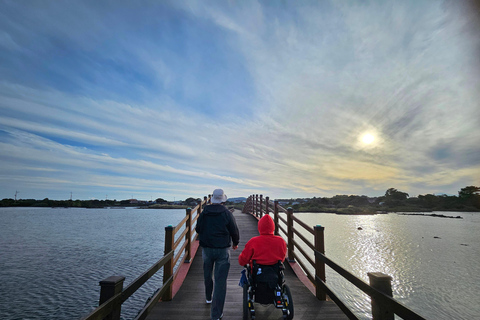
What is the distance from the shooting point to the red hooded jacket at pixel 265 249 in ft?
11.4

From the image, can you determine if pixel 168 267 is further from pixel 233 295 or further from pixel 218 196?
pixel 218 196

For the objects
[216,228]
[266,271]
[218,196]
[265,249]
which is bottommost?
[266,271]

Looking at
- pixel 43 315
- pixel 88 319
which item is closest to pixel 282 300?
Answer: pixel 88 319

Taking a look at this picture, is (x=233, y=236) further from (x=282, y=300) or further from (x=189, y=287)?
(x=189, y=287)

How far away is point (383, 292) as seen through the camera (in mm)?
2537

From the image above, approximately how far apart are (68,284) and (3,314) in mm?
4218

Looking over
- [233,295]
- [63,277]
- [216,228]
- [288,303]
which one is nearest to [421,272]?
[233,295]

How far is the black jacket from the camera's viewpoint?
383 centimetres

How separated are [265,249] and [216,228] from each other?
85 centimetres

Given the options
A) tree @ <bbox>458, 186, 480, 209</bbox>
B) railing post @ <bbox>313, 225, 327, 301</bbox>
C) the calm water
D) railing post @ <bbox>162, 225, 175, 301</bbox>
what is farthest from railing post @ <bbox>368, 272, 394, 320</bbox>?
tree @ <bbox>458, 186, 480, 209</bbox>

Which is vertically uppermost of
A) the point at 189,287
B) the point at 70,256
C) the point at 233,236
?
the point at 233,236

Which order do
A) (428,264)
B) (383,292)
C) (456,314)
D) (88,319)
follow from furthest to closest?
(428,264), (456,314), (383,292), (88,319)

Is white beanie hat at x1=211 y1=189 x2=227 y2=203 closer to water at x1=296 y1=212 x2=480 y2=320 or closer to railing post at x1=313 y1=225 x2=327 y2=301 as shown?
railing post at x1=313 y1=225 x2=327 y2=301

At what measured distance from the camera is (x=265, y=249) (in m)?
3.49
